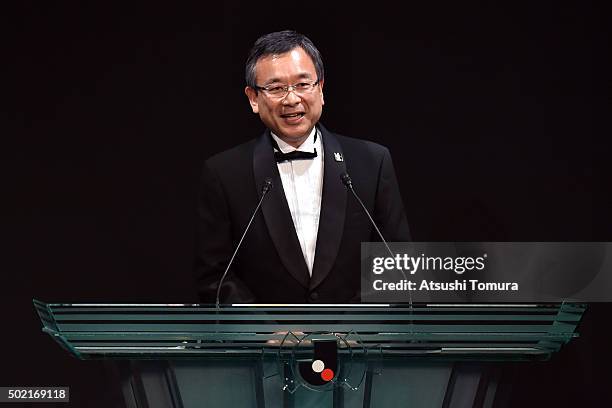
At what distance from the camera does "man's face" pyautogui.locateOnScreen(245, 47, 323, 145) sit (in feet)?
10.3

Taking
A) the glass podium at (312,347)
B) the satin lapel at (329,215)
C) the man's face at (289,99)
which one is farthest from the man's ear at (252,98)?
the glass podium at (312,347)

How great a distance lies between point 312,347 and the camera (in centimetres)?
216

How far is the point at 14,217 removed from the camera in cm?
361

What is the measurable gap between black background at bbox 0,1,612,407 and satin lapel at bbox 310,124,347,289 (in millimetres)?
358

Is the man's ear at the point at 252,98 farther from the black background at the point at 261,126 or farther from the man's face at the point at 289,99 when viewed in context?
the black background at the point at 261,126

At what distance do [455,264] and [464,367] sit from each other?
1267 mm

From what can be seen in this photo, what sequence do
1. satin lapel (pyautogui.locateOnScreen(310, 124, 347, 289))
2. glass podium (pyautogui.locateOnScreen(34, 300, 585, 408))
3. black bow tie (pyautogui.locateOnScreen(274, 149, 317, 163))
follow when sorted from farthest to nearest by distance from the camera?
black bow tie (pyautogui.locateOnScreen(274, 149, 317, 163)), satin lapel (pyautogui.locateOnScreen(310, 124, 347, 289)), glass podium (pyautogui.locateOnScreen(34, 300, 585, 408))

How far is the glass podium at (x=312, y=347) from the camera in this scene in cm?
214

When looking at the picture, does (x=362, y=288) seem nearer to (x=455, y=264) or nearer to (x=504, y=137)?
(x=455, y=264)

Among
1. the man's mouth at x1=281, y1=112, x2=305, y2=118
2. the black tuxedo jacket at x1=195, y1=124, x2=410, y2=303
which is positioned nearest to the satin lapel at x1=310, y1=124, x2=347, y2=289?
the black tuxedo jacket at x1=195, y1=124, x2=410, y2=303

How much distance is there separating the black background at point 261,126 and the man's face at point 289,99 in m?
0.33

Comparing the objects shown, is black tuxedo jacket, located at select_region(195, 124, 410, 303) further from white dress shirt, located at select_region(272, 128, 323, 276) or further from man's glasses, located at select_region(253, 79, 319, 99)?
man's glasses, located at select_region(253, 79, 319, 99)

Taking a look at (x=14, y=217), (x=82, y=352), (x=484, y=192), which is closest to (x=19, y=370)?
(x=14, y=217)

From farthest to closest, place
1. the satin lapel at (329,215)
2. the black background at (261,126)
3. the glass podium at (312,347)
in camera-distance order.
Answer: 1. the black background at (261,126)
2. the satin lapel at (329,215)
3. the glass podium at (312,347)
